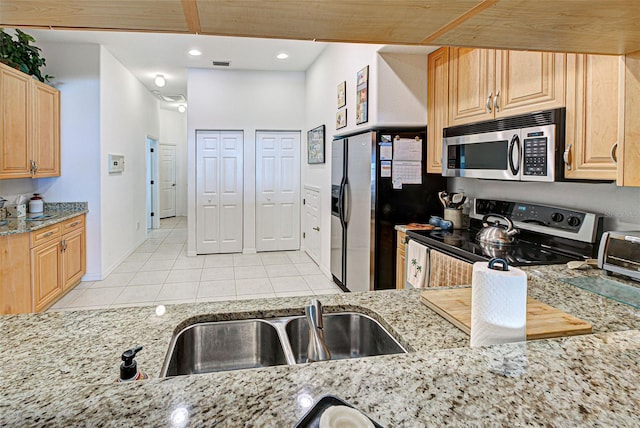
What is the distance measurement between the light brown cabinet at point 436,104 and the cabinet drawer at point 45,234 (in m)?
3.51

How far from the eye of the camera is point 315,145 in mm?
5707

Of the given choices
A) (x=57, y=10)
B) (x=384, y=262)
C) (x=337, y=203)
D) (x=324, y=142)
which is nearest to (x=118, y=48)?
(x=324, y=142)

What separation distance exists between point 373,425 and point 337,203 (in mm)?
3815

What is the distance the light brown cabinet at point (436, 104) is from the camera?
10.2 ft

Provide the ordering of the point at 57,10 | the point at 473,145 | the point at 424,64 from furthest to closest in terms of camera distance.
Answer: the point at 424,64
the point at 473,145
the point at 57,10

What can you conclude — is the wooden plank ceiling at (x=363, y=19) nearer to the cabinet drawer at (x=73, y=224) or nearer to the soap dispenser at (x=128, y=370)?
the soap dispenser at (x=128, y=370)

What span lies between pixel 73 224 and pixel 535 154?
181 inches

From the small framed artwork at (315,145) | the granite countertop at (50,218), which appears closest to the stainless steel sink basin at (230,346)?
the granite countertop at (50,218)

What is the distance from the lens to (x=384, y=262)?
3.51 m

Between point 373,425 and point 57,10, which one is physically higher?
point 57,10

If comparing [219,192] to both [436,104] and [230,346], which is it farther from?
[230,346]

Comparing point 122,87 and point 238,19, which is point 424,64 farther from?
point 122,87

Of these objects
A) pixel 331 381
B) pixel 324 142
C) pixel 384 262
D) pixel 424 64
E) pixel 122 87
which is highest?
pixel 122 87

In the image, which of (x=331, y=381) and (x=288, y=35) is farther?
(x=288, y=35)
